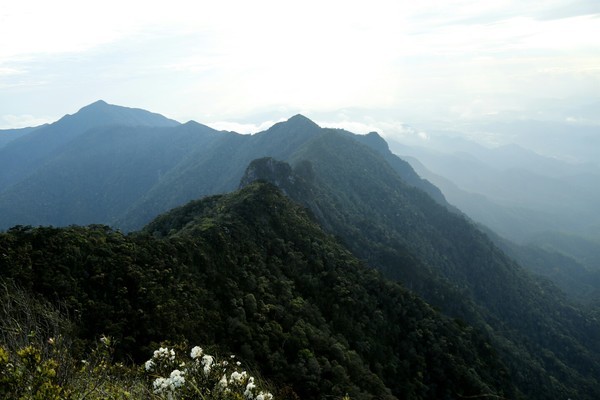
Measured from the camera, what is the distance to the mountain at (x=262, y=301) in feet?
102

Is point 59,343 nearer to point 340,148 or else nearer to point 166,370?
point 166,370

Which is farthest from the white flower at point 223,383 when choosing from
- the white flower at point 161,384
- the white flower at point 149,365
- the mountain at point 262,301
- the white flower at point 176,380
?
the mountain at point 262,301

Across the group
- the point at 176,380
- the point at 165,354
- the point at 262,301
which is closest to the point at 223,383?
the point at 176,380

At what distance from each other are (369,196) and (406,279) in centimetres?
6741

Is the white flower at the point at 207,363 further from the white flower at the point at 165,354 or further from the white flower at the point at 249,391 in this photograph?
the white flower at the point at 165,354

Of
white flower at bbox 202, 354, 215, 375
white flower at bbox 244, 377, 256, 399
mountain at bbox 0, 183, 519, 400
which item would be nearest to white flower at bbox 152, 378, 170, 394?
white flower at bbox 202, 354, 215, 375

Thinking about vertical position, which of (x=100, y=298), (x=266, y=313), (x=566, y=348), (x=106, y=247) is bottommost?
(x=566, y=348)

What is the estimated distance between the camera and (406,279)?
348ft

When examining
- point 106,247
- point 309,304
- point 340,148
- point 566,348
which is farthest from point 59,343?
point 340,148

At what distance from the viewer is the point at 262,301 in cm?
4412

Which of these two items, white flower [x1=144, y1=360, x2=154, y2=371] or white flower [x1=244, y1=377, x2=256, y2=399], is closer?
white flower [x1=244, y1=377, x2=256, y2=399]

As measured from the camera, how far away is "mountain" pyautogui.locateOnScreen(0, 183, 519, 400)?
31031 mm

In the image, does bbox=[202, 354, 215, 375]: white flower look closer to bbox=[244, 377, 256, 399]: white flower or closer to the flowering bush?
the flowering bush

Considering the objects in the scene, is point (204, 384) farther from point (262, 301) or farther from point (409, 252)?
point (409, 252)
